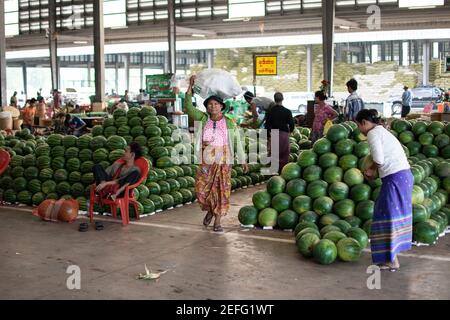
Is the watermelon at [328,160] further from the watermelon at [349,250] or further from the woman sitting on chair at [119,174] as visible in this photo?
the woman sitting on chair at [119,174]

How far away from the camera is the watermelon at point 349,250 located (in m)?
6.15

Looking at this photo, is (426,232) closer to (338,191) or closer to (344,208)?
(344,208)

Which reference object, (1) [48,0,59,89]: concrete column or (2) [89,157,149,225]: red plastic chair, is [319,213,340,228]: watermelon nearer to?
(2) [89,157,149,225]: red plastic chair

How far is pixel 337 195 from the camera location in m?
7.37

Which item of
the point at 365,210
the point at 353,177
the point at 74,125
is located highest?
the point at 74,125

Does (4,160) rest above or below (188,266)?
above

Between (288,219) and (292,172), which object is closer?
(288,219)

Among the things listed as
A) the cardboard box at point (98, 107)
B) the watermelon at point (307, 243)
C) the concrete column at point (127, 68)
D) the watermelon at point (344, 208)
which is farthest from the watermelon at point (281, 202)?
the concrete column at point (127, 68)

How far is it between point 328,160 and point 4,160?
5584 millimetres

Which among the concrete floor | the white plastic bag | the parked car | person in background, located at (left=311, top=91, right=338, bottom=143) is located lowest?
the concrete floor

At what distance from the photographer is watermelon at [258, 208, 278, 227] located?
7793mm

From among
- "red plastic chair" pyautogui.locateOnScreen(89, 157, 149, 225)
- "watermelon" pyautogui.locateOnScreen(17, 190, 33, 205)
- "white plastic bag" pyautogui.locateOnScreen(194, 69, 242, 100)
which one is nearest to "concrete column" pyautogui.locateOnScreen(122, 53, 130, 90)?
"watermelon" pyautogui.locateOnScreen(17, 190, 33, 205)

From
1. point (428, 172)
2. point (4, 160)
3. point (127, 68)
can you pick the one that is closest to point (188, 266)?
point (428, 172)

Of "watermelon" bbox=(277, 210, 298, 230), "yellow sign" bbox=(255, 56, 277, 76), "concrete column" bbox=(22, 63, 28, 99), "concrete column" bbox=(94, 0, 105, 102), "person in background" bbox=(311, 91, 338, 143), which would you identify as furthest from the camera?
"concrete column" bbox=(22, 63, 28, 99)
